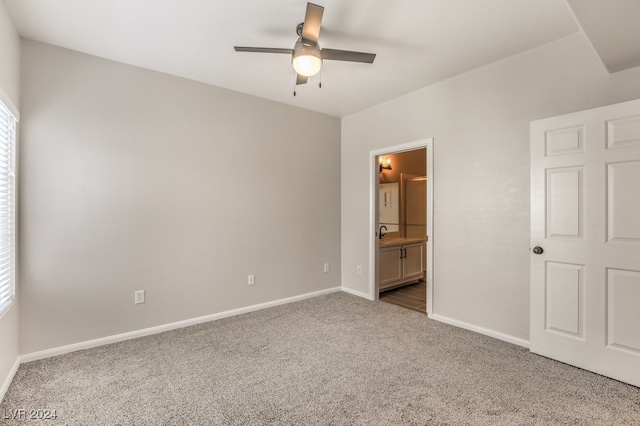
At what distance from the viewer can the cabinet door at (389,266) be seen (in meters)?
4.61

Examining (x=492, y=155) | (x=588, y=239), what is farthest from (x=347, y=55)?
(x=588, y=239)

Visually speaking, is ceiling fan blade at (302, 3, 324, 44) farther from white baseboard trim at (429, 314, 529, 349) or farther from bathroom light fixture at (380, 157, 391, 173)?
bathroom light fixture at (380, 157, 391, 173)

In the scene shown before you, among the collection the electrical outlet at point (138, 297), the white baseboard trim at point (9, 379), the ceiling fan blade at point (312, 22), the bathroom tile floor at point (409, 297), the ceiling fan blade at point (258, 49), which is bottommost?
the bathroom tile floor at point (409, 297)

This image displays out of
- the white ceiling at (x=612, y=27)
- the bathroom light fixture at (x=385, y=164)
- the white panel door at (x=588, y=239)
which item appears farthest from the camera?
the bathroom light fixture at (x=385, y=164)

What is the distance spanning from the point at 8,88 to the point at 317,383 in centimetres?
313

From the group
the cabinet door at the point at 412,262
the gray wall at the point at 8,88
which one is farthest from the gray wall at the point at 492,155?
the gray wall at the point at 8,88

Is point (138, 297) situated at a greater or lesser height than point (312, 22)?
lesser

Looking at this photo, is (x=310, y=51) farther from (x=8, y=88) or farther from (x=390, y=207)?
(x=390, y=207)

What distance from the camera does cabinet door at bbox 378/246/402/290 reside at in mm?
4605

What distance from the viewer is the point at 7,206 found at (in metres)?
2.35

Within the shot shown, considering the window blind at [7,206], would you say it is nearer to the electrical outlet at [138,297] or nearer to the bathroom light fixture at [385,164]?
the electrical outlet at [138,297]

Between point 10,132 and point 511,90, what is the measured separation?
4.26 metres

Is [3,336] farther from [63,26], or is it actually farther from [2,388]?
[63,26]

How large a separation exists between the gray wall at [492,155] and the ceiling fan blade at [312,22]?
1.92 m
